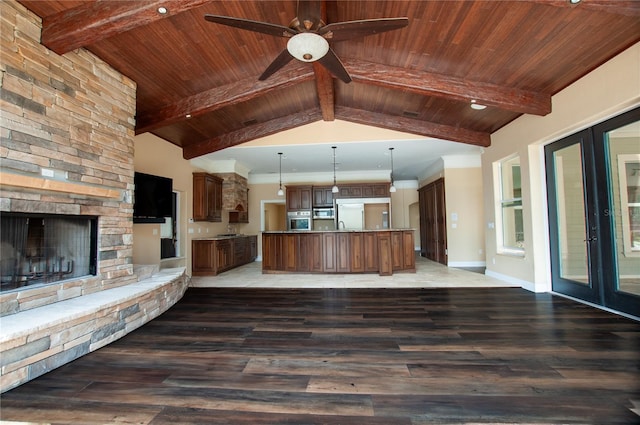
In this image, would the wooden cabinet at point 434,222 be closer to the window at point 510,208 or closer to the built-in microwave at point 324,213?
the window at point 510,208

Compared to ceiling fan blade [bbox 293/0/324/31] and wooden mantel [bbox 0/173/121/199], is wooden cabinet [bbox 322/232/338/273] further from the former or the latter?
ceiling fan blade [bbox 293/0/324/31]

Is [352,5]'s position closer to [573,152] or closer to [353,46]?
[353,46]

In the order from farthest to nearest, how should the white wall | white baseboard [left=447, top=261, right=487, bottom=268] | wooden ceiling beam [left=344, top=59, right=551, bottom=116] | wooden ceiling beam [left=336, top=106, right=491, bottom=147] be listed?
1. white baseboard [left=447, top=261, right=487, bottom=268]
2. wooden ceiling beam [left=336, top=106, right=491, bottom=147]
3. wooden ceiling beam [left=344, top=59, right=551, bottom=116]
4. the white wall

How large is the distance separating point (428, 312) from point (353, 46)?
3.50 m

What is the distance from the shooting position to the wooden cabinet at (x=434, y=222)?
7.93 metres

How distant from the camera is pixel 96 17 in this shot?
2.65 metres

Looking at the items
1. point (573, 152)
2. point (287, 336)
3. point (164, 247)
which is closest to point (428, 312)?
point (287, 336)

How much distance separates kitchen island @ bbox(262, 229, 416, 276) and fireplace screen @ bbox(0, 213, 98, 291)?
3.95 metres

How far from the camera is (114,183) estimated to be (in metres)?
3.43

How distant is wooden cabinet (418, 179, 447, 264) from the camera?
7.93 metres

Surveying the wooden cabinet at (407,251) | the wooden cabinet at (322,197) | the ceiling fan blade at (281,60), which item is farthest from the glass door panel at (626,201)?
the wooden cabinet at (322,197)

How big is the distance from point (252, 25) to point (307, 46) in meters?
0.48

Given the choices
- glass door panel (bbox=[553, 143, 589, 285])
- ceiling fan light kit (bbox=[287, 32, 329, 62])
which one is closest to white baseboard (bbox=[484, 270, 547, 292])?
glass door panel (bbox=[553, 143, 589, 285])

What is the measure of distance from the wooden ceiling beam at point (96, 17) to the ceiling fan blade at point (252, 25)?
46 cm
